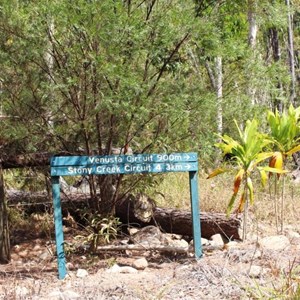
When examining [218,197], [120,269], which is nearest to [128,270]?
[120,269]

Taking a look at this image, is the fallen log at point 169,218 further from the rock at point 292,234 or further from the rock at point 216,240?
the rock at point 292,234

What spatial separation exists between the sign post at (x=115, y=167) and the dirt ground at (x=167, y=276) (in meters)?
0.35

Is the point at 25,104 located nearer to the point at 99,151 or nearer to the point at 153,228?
the point at 99,151

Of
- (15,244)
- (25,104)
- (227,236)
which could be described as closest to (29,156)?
(25,104)

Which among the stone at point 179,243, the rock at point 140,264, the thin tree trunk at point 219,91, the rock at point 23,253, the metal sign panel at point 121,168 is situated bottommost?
the rock at point 23,253

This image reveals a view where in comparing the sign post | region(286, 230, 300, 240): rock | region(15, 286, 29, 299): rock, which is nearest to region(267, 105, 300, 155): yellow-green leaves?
region(286, 230, 300, 240): rock

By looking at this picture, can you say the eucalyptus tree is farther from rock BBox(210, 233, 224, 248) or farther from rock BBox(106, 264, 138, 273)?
rock BBox(210, 233, 224, 248)

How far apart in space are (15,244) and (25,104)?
2.37m

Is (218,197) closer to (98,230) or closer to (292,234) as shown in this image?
(292,234)

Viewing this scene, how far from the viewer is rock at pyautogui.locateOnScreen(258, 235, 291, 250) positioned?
6310 millimetres

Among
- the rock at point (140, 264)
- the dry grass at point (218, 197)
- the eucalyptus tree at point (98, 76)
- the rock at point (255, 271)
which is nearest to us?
the rock at point (255, 271)

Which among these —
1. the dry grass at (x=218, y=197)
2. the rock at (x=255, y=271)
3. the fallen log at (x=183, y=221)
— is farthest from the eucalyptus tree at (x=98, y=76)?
the rock at (x=255, y=271)

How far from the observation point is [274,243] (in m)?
6.45

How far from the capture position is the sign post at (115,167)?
5625mm
